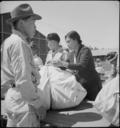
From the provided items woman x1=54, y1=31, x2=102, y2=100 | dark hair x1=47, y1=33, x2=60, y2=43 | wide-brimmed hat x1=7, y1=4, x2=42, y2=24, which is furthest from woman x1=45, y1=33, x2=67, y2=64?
wide-brimmed hat x1=7, y1=4, x2=42, y2=24

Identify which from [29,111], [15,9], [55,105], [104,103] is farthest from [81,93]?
[15,9]

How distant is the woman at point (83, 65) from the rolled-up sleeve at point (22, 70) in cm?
98

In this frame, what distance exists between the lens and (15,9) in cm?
178

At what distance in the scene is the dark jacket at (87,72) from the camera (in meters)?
2.65

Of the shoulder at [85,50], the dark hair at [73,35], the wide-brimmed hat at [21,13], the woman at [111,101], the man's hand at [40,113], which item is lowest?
the man's hand at [40,113]

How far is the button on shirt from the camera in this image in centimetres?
160

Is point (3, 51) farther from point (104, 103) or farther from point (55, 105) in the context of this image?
point (104, 103)

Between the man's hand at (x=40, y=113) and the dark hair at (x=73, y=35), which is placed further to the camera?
the dark hair at (x=73, y=35)

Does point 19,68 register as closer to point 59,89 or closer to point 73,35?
point 59,89

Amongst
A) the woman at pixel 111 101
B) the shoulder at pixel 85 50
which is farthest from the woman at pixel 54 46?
the woman at pixel 111 101

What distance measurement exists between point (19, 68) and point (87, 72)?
125cm

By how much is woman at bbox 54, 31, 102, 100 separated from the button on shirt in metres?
0.97

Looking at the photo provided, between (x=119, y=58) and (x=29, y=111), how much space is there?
2.59 ft

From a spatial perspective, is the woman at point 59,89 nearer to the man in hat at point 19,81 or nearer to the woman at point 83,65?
the man in hat at point 19,81
